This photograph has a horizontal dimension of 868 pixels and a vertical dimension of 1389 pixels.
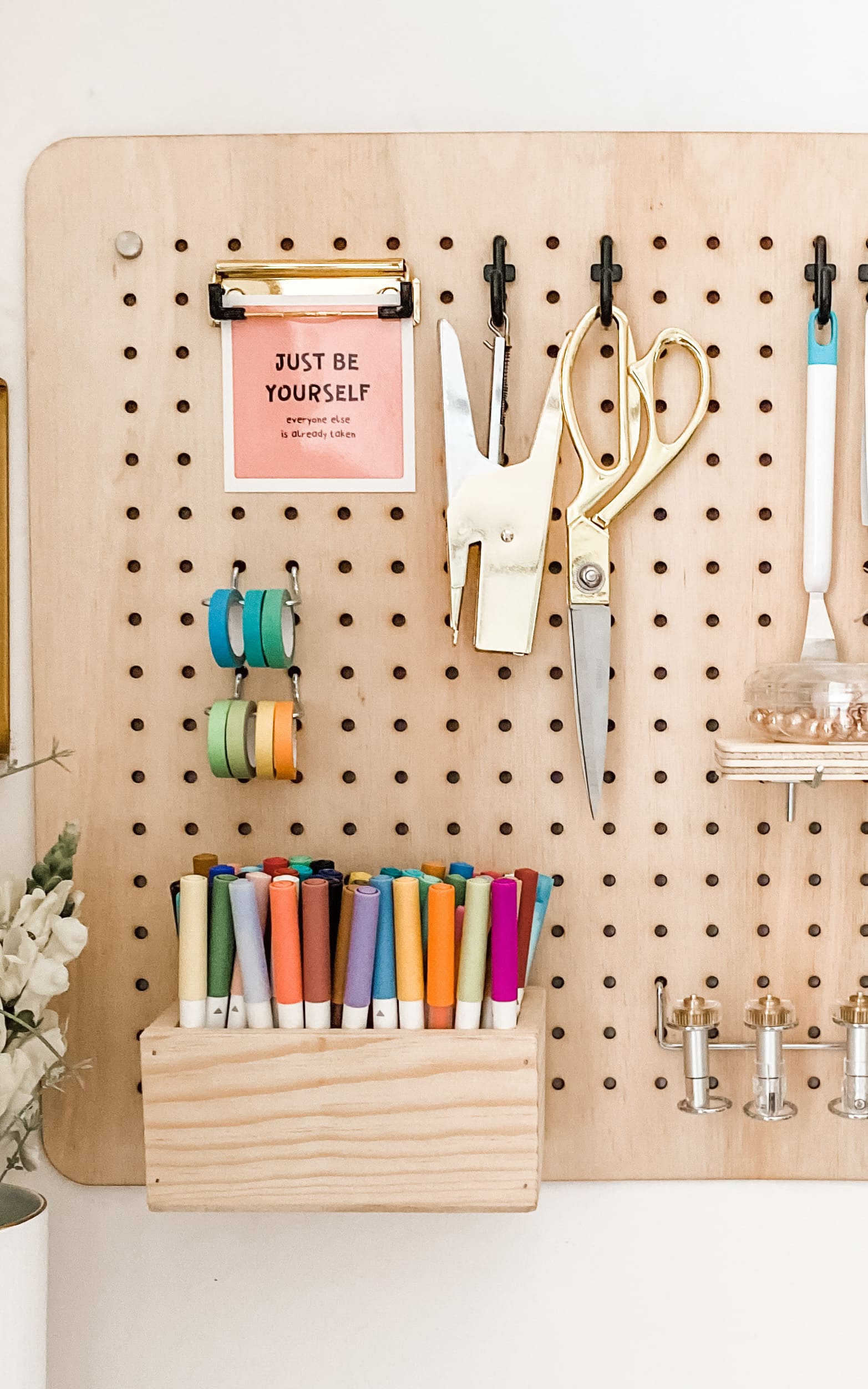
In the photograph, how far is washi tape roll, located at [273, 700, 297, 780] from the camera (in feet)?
2.96

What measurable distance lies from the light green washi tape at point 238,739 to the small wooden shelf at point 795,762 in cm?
36

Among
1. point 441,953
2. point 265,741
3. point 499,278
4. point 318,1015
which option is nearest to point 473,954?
point 441,953

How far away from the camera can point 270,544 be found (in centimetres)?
97

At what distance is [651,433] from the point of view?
938mm

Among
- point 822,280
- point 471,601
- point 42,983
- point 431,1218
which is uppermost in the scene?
point 822,280

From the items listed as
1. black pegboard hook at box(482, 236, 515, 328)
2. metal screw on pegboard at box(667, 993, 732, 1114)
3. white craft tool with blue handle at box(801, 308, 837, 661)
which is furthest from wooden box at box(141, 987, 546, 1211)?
black pegboard hook at box(482, 236, 515, 328)

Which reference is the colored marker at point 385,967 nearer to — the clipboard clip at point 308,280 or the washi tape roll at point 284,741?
the washi tape roll at point 284,741

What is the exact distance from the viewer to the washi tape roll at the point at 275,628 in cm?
89

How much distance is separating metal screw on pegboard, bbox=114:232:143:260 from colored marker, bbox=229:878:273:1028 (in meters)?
0.52

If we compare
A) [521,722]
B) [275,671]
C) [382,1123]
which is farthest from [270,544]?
[382,1123]

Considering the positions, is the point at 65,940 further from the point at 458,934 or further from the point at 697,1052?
the point at 697,1052

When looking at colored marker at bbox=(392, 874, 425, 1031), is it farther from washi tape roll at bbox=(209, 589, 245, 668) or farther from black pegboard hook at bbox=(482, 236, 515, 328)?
black pegboard hook at bbox=(482, 236, 515, 328)

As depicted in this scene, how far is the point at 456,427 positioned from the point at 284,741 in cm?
28

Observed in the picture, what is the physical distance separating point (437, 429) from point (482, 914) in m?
0.40
